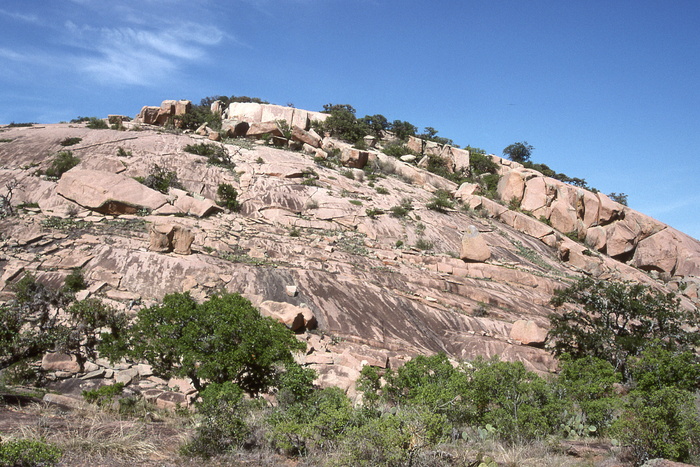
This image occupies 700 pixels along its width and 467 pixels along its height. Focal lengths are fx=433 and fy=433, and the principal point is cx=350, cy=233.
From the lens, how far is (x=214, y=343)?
1083cm

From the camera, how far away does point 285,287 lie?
20.0 m

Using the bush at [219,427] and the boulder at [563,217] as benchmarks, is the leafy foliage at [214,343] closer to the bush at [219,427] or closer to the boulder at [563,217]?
the bush at [219,427]

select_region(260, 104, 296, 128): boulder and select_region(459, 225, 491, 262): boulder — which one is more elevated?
select_region(260, 104, 296, 128): boulder

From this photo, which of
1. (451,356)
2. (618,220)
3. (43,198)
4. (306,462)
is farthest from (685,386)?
(618,220)

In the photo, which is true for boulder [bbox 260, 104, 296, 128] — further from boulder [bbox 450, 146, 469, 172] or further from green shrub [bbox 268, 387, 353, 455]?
green shrub [bbox 268, 387, 353, 455]

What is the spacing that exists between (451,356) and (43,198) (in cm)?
2527

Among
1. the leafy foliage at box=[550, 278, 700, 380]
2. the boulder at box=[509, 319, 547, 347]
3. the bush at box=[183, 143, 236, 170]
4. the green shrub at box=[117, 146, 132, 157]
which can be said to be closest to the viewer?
the leafy foliage at box=[550, 278, 700, 380]

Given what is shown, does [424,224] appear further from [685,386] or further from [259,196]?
[685,386]

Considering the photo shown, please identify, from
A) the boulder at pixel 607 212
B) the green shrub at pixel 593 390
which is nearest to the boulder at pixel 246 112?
the boulder at pixel 607 212

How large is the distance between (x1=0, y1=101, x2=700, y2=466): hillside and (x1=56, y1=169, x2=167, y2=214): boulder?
0.34ft

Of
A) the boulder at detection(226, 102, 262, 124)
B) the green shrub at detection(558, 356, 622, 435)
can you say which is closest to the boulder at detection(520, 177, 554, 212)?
the boulder at detection(226, 102, 262, 124)

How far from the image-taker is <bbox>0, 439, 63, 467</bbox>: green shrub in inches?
212

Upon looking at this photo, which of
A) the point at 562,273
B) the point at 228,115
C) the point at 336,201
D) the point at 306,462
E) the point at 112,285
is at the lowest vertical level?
the point at 306,462

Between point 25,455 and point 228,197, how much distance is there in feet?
82.8
